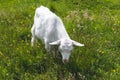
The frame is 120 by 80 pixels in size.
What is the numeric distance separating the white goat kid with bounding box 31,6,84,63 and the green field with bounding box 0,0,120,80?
35cm

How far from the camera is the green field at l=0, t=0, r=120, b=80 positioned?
10477 mm

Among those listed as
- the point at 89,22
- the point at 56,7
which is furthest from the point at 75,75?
the point at 56,7

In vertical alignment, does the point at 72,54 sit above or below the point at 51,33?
below

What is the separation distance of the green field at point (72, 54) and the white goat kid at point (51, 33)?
0.35 meters

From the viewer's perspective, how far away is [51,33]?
10.8m

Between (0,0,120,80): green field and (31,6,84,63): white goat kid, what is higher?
(31,6,84,63): white goat kid

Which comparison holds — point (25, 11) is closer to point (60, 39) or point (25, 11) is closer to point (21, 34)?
point (21, 34)

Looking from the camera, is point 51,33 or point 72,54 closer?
point 51,33

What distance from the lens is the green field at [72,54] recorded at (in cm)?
1048

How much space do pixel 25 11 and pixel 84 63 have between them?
16.4ft

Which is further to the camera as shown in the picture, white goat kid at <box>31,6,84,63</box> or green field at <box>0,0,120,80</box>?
green field at <box>0,0,120,80</box>

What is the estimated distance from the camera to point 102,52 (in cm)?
1161

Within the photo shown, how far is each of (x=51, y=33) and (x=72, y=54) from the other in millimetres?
787

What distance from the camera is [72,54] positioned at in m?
11.0
